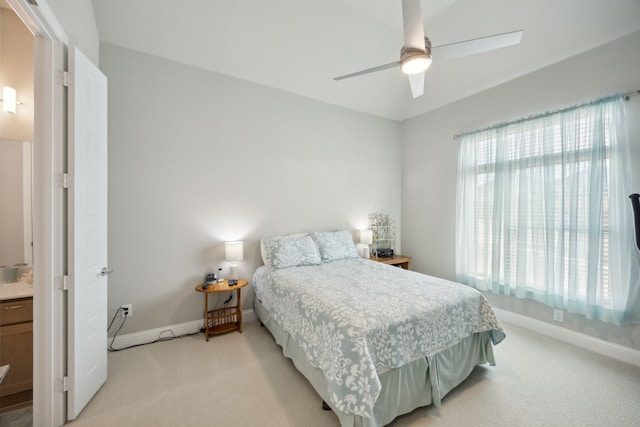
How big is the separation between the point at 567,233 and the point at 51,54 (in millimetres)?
4593

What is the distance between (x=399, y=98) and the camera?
4.09 m

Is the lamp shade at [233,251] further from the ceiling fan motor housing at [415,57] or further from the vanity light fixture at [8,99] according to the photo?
the ceiling fan motor housing at [415,57]

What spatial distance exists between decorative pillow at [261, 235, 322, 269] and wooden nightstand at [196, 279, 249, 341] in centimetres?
41

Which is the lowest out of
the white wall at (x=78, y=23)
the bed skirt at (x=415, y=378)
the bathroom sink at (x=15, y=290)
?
the bed skirt at (x=415, y=378)

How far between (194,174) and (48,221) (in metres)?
1.45

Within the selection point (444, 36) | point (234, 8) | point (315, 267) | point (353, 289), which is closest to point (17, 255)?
point (315, 267)

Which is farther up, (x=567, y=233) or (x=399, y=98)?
(x=399, y=98)

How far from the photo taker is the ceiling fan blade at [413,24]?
1531 millimetres

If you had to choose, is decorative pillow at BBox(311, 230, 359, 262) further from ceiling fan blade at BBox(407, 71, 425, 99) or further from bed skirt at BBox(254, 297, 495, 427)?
ceiling fan blade at BBox(407, 71, 425, 99)

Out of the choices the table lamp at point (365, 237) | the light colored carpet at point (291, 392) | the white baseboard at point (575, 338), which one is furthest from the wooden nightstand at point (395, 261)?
the light colored carpet at point (291, 392)

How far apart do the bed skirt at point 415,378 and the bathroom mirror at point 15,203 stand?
92.4 inches

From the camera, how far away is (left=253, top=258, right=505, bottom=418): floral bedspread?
141 cm

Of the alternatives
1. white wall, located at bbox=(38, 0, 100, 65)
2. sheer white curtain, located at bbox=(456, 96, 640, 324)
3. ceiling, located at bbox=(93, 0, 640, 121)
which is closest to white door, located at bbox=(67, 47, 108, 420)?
white wall, located at bbox=(38, 0, 100, 65)

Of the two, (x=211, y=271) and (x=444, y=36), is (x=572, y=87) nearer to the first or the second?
(x=444, y=36)
